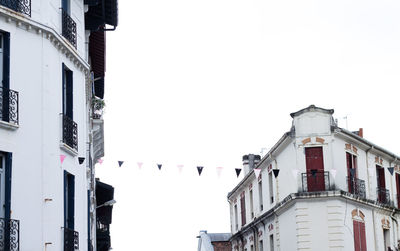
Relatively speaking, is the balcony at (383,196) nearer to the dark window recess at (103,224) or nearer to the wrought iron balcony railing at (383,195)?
the wrought iron balcony railing at (383,195)

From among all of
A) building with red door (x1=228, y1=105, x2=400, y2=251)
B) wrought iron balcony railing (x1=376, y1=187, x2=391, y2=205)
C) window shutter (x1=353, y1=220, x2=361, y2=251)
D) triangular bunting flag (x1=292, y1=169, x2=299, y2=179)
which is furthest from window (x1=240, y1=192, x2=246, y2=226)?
window shutter (x1=353, y1=220, x2=361, y2=251)

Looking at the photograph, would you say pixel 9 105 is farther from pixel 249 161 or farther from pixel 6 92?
pixel 249 161

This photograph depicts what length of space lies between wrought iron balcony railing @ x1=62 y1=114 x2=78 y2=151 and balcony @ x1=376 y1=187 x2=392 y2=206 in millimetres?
20154

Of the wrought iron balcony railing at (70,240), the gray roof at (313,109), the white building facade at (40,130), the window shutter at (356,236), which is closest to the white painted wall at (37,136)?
the white building facade at (40,130)

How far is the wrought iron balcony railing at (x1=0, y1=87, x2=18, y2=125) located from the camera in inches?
714

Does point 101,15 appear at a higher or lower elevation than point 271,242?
higher

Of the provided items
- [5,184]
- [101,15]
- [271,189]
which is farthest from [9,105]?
[271,189]

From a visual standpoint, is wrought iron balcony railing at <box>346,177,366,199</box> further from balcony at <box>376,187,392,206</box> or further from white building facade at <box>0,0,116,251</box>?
white building facade at <box>0,0,116,251</box>

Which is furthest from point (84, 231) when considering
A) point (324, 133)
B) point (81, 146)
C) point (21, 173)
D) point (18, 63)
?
point (324, 133)

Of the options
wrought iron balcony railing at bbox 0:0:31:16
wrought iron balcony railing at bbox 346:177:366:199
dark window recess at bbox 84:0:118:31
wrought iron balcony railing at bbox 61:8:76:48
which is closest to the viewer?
wrought iron balcony railing at bbox 0:0:31:16

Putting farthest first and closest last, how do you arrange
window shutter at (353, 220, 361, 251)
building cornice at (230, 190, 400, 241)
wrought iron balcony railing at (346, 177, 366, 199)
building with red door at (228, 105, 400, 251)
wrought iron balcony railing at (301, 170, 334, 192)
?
1. wrought iron balcony railing at (346, 177, 366, 199)
2. wrought iron balcony railing at (301, 170, 334, 192)
3. window shutter at (353, 220, 361, 251)
4. building with red door at (228, 105, 400, 251)
5. building cornice at (230, 190, 400, 241)

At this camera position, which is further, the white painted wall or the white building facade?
the white painted wall

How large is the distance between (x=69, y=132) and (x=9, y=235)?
390cm

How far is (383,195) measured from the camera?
37812mm
